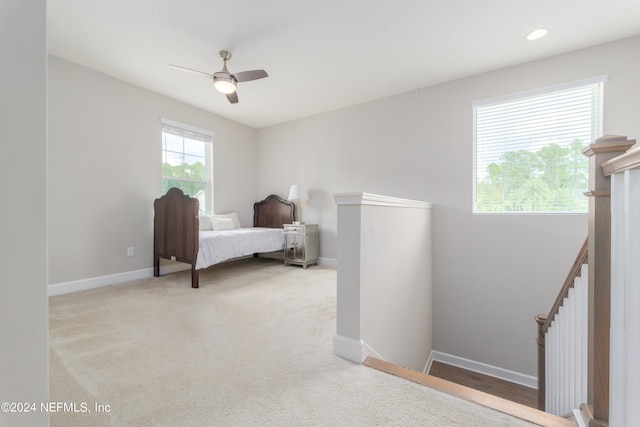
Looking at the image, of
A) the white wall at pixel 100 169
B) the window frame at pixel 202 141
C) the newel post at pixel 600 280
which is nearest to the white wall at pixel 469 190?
the window frame at pixel 202 141

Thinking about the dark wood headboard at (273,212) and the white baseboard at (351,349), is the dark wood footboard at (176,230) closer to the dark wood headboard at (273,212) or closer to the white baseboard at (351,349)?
the dark wood headboard at (273,212)

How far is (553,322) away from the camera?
1823 mm

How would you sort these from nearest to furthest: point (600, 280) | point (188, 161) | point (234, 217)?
point (600, 280) → point (188, 161) → point (234, 217)

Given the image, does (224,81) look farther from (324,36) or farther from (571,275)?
(571,275)

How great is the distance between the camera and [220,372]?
56.4 inches

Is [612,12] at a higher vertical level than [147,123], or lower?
higher

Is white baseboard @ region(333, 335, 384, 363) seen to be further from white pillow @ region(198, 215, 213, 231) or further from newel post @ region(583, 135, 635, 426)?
white pillow @ region(198, 215, 213, 231)

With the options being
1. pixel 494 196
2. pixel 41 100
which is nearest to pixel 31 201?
pixel 41 100

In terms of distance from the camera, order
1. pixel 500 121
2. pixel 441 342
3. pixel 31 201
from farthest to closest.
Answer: pixel 441 342, pixel 500 121, pixel 31 201

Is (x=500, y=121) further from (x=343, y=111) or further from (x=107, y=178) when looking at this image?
(x=107, y=178)

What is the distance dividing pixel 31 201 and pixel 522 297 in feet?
12.9

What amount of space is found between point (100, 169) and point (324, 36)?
2.95 metres

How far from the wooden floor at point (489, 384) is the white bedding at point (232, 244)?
9.12ft

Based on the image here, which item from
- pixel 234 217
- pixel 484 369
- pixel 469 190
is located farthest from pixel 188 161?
pixel 484 369
